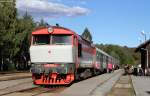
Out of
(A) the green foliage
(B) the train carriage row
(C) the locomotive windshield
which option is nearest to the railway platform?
(B) the train carriage row

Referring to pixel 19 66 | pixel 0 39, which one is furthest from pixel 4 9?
pixel 19 66

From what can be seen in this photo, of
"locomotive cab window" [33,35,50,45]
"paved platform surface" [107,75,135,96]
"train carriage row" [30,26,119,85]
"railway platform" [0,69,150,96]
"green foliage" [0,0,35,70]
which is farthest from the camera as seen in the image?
"green foliage" [0,0,35,70]

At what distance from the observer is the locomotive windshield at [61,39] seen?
29328mm

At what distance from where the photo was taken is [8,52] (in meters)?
76.7

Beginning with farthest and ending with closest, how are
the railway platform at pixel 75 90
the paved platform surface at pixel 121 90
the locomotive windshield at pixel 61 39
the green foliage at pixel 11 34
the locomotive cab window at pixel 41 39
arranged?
the green foliage at pixel 11 34
the locomotive cab window at pixel 41 39
the locomotive windshield at pixel 61 39
the paved platform surface at pixel 121 90
the railway platform at pixel 75 90

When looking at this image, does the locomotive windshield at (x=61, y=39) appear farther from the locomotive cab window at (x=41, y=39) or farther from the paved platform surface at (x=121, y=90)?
the paved platform surface at (x=121, y=90)

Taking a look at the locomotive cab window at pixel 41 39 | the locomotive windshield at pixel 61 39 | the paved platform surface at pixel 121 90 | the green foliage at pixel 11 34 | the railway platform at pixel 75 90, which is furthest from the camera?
the green foliage at pixel 11 34

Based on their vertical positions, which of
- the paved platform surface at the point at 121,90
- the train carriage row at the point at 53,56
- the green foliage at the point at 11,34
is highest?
the green foliage at the point at 11,34

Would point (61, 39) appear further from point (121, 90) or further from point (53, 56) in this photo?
point (121, 90)

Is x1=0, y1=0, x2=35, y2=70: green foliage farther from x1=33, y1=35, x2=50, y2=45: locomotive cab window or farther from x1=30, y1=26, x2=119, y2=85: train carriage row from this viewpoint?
x1=30, y1=26, x2=119, y2=85: train carriage row

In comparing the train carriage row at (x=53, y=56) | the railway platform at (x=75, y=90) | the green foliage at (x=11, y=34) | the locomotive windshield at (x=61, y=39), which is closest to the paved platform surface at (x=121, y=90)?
the railway platform at (x=75, y=90)

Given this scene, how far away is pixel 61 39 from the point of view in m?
29.5

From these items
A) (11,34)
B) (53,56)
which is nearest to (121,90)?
(53,56)

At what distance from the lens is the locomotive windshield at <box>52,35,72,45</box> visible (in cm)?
2933
